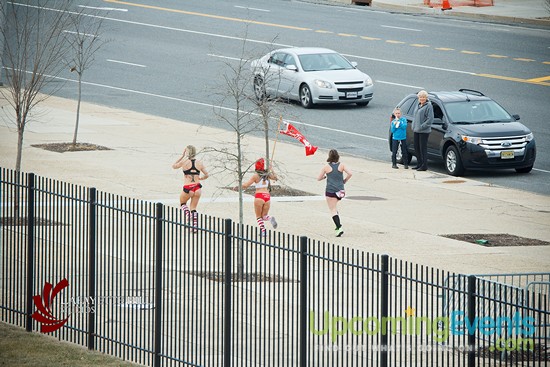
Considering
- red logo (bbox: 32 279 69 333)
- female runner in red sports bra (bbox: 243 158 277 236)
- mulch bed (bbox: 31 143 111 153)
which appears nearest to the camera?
red logo (bbox: 32 279 69 333)

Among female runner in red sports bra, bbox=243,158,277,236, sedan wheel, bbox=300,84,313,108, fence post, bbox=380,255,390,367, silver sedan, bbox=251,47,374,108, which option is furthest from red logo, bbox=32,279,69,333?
sedan wheel, bbox=300,84,313,108

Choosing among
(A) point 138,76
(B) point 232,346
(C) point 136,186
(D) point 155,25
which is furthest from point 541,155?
(D) point 155,25

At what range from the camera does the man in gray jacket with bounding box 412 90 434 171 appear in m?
26.9

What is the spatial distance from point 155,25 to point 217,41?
491 cm

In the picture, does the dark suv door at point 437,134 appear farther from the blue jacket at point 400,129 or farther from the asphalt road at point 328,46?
the blue jacket at point 400,129

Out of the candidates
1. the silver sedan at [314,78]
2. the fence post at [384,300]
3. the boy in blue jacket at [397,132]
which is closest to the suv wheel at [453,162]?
the boy in blue jacket at [397,132]

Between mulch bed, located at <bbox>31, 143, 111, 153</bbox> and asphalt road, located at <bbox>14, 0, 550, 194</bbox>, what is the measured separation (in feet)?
11.3

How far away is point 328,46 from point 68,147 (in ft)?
53.5

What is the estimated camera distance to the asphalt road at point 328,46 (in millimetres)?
32062

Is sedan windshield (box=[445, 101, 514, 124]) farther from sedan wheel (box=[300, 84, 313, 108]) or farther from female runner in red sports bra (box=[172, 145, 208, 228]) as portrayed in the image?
female runner in red sports bra (box=[172, 145, 208, 228])

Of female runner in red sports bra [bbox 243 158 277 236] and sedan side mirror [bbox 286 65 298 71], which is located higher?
sedan side mirror [bbox 286 65 298 71]

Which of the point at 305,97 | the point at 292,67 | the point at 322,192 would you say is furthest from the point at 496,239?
the point at 292,67

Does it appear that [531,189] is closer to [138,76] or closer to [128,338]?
[128,338]

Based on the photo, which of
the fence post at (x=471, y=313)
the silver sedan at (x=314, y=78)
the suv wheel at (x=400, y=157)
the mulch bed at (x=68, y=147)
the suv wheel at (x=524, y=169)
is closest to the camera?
the fence post at (x=471, y=313)
